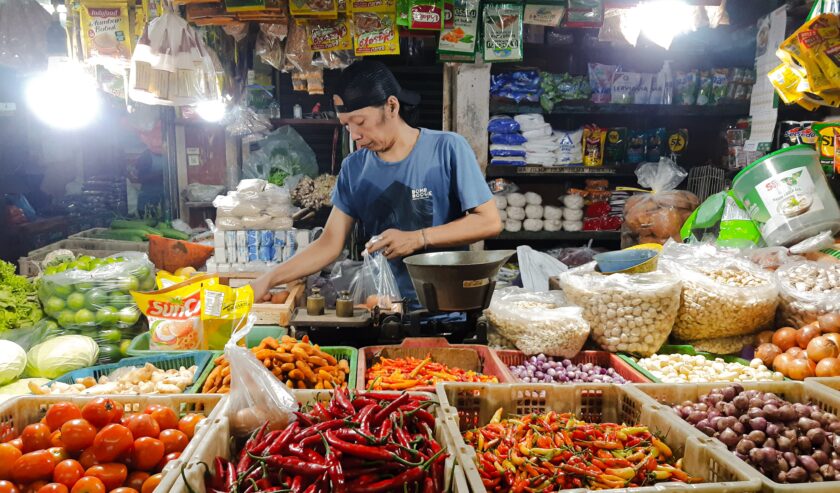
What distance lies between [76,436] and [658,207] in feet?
14.5

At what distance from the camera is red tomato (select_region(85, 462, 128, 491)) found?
145cm

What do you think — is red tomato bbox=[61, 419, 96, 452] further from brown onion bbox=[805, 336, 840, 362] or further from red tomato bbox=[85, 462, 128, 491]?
brown onion bbox=[805, 336, 840, 362]

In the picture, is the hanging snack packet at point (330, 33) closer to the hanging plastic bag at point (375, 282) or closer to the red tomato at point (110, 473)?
the hanging plastic bag at point (375, 282)

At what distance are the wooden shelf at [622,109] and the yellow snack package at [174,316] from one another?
3208 millimetres

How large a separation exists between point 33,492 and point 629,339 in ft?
7.42

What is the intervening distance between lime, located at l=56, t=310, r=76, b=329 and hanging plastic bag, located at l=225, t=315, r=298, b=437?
1.94 meters

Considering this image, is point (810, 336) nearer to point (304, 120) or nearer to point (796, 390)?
point (796, 390)

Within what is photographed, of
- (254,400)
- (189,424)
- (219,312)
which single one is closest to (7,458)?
(189,424)

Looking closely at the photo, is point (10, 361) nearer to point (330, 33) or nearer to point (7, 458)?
point (7, 458)

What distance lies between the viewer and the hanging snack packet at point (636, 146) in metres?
5.27

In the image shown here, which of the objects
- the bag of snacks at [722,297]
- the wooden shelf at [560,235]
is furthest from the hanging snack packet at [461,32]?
the bag of snacks at [722,297]

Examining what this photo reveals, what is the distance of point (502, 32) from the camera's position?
4.13 metres

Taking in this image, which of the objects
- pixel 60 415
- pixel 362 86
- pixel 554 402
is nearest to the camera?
pixel 60 415

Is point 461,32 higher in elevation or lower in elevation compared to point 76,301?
higher
